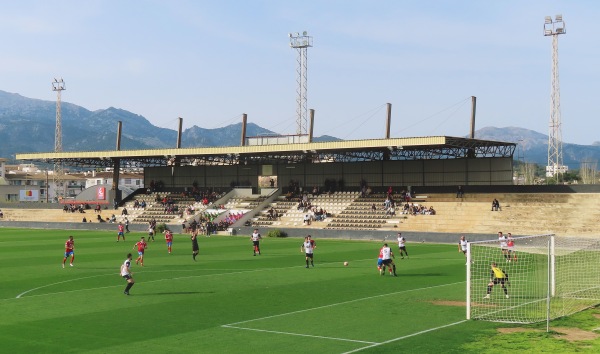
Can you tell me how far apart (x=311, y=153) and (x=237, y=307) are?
55.0 meters

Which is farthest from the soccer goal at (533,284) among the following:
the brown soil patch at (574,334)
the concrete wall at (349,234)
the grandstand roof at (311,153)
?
the grandstand roof at (311,153)

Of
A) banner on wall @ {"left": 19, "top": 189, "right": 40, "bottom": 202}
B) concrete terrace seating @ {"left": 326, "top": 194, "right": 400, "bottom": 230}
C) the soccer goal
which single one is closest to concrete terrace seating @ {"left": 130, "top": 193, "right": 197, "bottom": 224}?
concrete terrace seating @ {"left": 326, "top": 194, "right": 400, "bottom": 230}

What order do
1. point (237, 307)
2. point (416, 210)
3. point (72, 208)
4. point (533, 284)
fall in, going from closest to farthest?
point (237, 307) → point (533, 284) → point (416, 210) → point (72, 208)

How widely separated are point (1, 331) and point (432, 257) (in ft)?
99.2

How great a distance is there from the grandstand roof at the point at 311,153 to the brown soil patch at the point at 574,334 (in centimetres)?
4472

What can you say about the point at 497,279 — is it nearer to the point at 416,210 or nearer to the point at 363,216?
the point at 416,210

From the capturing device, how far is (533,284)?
99.6ft

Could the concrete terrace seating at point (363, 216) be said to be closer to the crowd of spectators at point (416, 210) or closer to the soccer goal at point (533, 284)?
the crowd of spectators at point (416, 210)

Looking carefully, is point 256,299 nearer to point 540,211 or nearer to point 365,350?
point 365,350

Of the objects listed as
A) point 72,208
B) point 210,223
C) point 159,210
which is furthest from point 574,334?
point 72,208

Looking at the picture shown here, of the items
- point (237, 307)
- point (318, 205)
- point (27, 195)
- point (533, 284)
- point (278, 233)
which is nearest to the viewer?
point (237, 307)

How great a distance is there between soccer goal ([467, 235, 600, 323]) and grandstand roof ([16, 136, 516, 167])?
101 ft

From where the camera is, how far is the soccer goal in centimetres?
2326

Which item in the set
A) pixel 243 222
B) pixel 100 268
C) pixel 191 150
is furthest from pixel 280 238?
pixel 100 268
